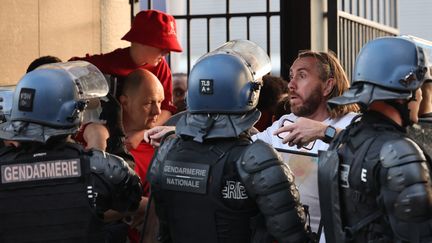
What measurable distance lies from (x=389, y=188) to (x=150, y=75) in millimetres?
2321

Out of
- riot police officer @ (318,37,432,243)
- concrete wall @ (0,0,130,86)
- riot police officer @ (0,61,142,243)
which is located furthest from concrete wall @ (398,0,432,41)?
riot police officer @ (0,61,142,243)

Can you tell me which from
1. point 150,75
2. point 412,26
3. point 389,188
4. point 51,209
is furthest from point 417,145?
point 412,26

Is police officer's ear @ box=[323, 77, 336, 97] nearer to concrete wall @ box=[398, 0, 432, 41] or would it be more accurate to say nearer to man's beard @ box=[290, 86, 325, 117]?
man's beard @ box=[290, 86, 325, 117]

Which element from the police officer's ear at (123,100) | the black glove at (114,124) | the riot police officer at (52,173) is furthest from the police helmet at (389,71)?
the police officer's ear at (123,100)

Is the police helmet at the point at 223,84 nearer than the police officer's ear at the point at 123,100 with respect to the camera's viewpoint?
Yes

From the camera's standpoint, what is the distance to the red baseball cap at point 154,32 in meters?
5.91

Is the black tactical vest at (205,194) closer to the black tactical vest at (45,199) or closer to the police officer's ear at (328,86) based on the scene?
the black tactical vest at (45,199)

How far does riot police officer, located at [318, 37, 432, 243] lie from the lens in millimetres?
3330

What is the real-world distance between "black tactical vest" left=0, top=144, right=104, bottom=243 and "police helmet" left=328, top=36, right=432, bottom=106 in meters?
1.10

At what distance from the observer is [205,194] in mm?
3840

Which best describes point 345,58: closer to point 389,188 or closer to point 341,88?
point 341,88

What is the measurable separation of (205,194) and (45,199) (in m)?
0.65

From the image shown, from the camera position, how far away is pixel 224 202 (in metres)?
3.80

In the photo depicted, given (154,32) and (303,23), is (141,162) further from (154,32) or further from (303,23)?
(303,23)
